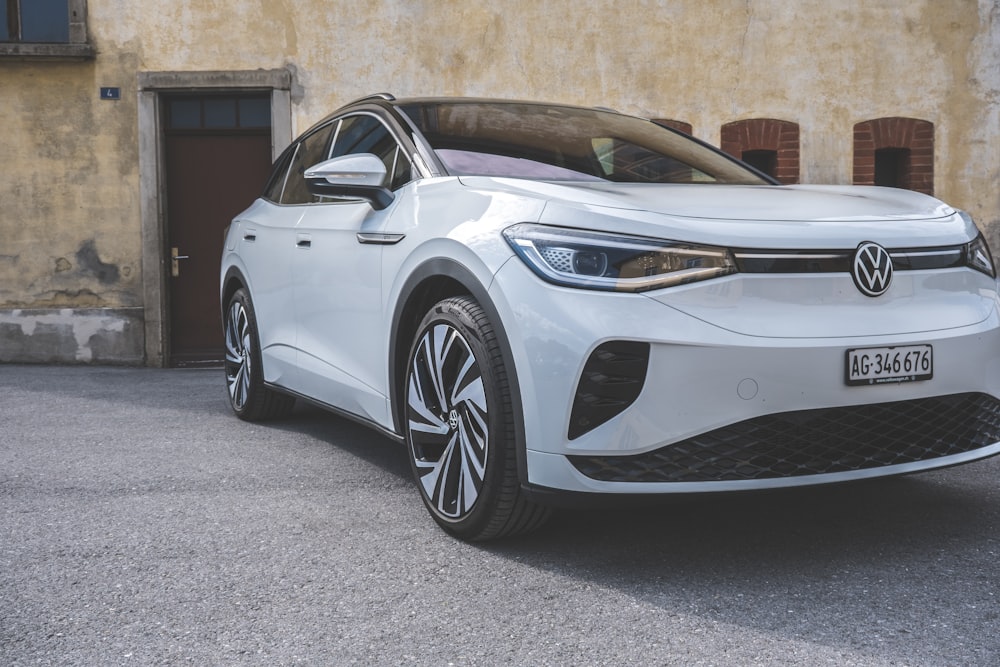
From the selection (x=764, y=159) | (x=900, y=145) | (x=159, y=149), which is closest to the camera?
(x=159, y=149)

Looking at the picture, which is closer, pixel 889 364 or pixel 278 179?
pixel 889 364

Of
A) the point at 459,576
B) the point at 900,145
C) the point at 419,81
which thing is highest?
the point at 419,81

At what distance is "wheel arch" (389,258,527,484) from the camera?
3.15m

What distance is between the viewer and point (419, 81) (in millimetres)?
11164

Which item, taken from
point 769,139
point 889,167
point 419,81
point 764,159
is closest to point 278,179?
point 419,81

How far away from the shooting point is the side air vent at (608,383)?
2939mm

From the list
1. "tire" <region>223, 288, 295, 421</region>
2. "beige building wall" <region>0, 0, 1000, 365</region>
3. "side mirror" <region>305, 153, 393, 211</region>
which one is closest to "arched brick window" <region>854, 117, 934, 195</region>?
"beige building wall" <region>0, 0, 1000, 365</region>

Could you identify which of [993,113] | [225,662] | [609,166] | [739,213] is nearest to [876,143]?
[993,113]

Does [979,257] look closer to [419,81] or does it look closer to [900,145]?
[419,81]

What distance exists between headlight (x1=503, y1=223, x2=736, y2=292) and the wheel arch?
277 millimetres

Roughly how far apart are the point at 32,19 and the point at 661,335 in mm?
9963

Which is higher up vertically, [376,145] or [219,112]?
[219,112]

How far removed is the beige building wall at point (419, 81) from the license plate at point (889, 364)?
27.6 ft

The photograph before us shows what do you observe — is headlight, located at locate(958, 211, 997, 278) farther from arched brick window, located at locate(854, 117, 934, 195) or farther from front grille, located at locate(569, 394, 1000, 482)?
arched brick window, located at locate(854, 117, 934, 195)
